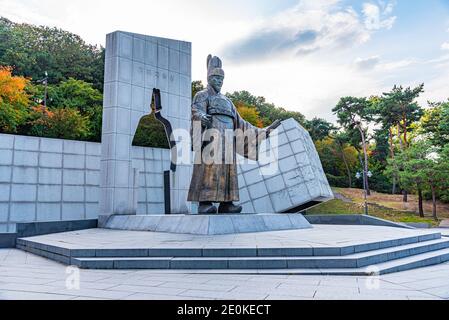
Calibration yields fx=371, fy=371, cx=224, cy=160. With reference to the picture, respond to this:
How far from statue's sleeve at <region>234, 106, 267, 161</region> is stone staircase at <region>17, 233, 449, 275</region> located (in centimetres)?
339

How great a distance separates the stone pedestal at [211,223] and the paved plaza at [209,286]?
239 centimetres

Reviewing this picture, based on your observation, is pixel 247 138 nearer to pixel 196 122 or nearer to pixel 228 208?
pixel 196 122

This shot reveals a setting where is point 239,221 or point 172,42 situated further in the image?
point 172,42

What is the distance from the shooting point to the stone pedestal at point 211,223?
723 cm

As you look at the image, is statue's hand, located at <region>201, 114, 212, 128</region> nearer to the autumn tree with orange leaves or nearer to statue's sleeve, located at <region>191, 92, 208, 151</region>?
statue's sleeve, located at <region>191, 92, 208, 151</region>

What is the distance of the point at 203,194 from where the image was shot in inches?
304

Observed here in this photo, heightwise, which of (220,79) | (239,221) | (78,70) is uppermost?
(78,70)

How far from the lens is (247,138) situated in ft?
27.5

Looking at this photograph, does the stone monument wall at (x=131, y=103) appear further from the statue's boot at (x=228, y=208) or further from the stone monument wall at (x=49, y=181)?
the statue's boot at (x=228, y=208)

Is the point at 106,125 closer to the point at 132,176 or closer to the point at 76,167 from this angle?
the point at 132,176

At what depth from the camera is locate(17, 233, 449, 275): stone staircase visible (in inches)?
195

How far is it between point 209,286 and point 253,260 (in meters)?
A: 1.15
